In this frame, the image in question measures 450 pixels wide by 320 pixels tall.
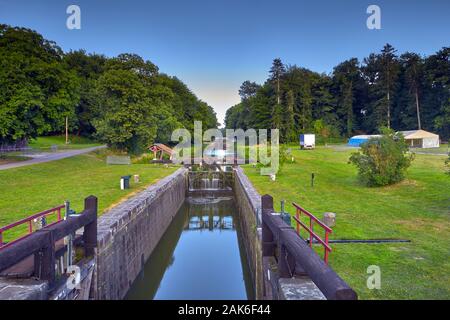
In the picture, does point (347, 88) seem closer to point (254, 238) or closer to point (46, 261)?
point (254, 238)

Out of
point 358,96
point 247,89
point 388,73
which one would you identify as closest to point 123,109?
point 388,73

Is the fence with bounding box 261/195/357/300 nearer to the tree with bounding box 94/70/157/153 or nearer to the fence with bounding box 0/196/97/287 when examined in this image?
the fence with bounding box 0/196/97/287

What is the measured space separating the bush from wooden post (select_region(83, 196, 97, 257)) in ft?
46.6

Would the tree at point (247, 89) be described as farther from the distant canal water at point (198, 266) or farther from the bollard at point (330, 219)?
the bollard at point (330, 219)

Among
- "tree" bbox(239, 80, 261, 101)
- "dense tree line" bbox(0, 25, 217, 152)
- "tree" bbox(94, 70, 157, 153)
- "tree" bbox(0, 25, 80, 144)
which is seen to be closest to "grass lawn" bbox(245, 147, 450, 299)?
"tree" bbox(0, 25, 80, 144)

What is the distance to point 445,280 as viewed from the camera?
6539mm

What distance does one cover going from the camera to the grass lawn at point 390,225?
6500 mm

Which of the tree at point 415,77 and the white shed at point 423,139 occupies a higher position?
the tree at point 415,77

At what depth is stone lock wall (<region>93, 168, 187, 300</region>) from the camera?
8.23 m

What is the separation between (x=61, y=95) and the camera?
89.9 feet

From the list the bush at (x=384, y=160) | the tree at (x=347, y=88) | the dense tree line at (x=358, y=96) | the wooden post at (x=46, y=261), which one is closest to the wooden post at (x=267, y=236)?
the wooden post at (x=46, y=261)

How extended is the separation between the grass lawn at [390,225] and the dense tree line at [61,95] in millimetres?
17089

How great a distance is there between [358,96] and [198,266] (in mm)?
69420
